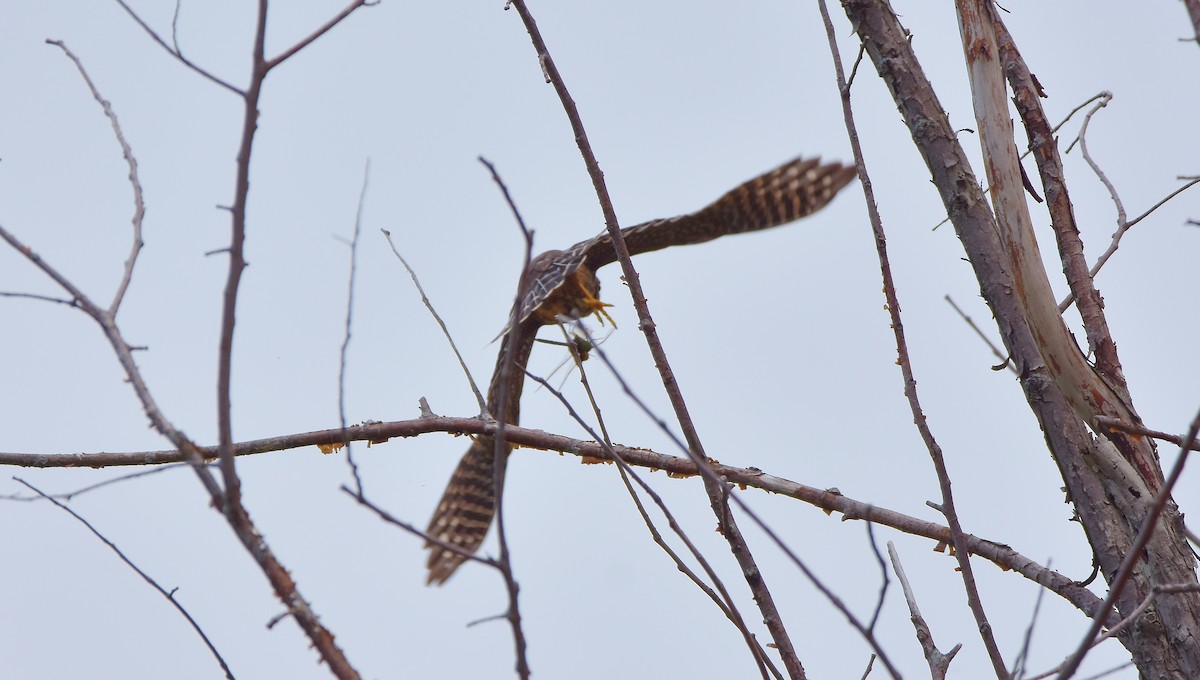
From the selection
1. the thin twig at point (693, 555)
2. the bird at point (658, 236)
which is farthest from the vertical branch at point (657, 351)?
the bird at point (658, 236)

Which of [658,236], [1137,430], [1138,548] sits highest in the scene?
[658,236]

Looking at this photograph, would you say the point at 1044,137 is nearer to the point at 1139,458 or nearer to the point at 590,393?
the point at 1139,458

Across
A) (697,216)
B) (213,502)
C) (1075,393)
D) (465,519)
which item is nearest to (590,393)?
(213,502)

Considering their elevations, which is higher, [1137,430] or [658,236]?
[658,236]

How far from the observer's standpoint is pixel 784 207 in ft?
16.2

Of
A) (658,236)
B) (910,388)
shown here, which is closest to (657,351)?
(910,388)

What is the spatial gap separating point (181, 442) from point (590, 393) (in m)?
0.93

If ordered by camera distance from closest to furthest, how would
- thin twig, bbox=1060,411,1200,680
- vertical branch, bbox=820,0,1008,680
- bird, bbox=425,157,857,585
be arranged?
thin twig, bbox=1060,411,1200,680 < vertical branch, bbox=820,0,1008,680 < bird, bbox=425,157,857,585

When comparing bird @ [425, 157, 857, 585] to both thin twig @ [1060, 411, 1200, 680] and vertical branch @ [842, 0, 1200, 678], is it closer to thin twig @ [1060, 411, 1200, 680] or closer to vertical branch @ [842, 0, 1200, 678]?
vertical branch @ [842, 0, 1200, 678]

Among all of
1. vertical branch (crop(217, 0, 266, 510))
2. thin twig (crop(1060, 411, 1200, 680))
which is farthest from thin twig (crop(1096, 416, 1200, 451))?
vertical branch (crop(217, 0, 266, 510))

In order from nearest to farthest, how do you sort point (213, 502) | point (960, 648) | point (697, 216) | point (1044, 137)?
point (213, 502), point (960, 648), point (1044, 137), point (697, 216)

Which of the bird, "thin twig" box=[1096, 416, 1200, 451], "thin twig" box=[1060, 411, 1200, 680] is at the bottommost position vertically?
"thin twig" box=[1060, 411, 1200, 680]

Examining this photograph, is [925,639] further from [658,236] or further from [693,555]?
[658,236]

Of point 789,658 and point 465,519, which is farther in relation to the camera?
point 465,519
